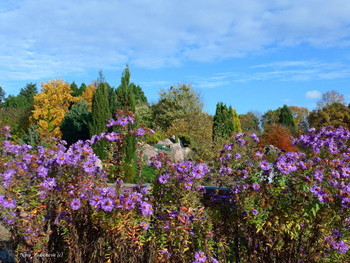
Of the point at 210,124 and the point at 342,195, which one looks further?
the point at 210,124

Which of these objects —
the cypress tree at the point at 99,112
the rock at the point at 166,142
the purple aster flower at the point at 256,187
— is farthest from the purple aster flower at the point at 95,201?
the rock at the point at 166,142

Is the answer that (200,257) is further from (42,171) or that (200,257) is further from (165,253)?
(42,171)

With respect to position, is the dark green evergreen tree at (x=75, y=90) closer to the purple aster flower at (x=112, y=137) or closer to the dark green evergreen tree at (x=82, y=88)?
the dark green evergreen tree at (x=82, y=88)

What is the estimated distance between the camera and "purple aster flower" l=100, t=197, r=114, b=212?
3199 mm

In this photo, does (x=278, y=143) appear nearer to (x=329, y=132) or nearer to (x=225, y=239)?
(x=329, y=132)

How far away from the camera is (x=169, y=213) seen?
138 inches

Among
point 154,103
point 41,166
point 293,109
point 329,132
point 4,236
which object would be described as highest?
point 293,109

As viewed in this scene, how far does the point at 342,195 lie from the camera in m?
3.40

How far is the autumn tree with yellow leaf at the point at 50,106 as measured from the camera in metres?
20.6

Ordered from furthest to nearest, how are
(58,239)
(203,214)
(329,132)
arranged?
(329,132)
(203,214)
(58,239)

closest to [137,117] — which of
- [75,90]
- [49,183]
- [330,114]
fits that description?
[49,183]

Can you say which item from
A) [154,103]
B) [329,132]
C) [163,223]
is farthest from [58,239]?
[154,103]

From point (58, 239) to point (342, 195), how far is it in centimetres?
280

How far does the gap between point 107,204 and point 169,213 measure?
622 mm
